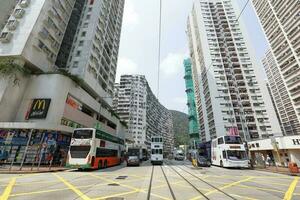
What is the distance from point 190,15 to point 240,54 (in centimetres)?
4711

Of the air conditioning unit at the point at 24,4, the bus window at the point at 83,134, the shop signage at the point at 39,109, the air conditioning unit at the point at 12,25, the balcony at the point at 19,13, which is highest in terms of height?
the air conditioning unit at the point at 24,4

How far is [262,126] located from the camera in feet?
200

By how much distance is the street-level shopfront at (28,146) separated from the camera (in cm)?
2370

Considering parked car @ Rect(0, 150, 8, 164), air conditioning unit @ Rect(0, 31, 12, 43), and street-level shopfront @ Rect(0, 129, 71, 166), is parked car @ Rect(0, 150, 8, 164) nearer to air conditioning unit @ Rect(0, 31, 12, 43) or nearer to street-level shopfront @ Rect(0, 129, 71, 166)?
street-level shopfront @ Rect(0, 129, 71, 166)

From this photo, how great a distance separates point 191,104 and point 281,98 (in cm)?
5572

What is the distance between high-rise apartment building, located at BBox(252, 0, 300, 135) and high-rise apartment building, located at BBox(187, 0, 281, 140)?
918 cm

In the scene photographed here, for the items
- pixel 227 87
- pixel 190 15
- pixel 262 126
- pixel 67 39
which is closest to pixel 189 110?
pixel 227 87

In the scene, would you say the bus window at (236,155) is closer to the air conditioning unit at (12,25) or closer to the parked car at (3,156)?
the parked car at (3,156)

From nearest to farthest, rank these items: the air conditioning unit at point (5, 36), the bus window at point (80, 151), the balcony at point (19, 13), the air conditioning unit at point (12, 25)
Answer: the bus window at point (80, 151) < the air conditioning unit at point (5, 36) < the air conditioning unit at point (12, 25) < the balcony at point (19, 13)

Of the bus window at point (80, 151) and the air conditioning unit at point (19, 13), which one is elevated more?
the air conditioning unit at point (19, 13)

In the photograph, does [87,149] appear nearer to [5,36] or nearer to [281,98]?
[5,36]

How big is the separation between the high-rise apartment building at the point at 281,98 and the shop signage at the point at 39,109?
10083cm

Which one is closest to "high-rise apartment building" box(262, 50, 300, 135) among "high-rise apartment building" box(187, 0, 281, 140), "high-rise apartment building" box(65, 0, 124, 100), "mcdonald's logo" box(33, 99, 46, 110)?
"high-rise apartment building" box(187, 0, 281, 140)

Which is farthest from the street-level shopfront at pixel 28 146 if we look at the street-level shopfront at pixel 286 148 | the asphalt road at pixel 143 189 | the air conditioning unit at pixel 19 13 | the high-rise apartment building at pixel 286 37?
the high-rise apartment building at pixel 286 37
